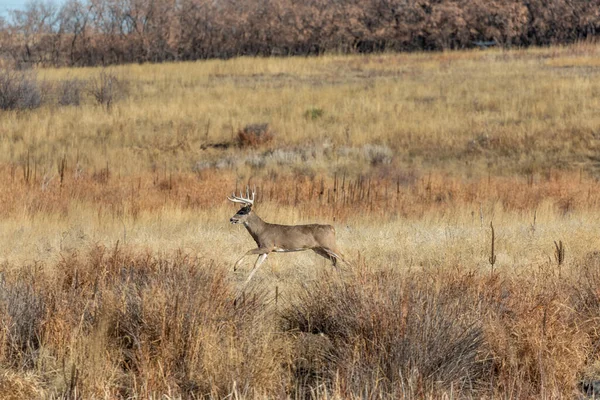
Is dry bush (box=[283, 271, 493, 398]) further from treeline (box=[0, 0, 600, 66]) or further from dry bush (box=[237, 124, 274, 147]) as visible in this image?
treeline (box=[0, 0, 600, 66])

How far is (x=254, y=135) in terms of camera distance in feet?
80.9

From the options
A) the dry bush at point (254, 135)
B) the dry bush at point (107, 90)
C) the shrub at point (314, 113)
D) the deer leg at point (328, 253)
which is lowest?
the dry bush at point (254, 135)

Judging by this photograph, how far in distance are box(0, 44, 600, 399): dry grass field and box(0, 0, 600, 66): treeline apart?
47.9 ft

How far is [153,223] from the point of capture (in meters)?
13.1

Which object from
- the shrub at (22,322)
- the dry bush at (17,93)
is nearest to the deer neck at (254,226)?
the shrub at (22,322)

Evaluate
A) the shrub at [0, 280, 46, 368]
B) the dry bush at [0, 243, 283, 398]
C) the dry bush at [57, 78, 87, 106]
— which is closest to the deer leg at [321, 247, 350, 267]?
the dry bush at [0, 243, 283, 398]

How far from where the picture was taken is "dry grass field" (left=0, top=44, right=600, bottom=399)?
6.43 metres

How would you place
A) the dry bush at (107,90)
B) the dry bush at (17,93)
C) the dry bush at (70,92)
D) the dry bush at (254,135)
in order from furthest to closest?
the dry bush at (70,92) → the dry bush at (107,90) → the dry bush at (17,93) → the dry bush at (254,135)

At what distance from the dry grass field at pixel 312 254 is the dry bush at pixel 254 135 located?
2.5 inches

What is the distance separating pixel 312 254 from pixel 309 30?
3749 cm

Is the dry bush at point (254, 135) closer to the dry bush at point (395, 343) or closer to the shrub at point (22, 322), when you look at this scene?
the shrub at point (22, 322)

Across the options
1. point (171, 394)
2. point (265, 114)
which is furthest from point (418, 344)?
point (265, 114)

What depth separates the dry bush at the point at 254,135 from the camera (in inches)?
966

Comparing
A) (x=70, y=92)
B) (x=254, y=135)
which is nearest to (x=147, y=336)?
(x=254, y=135)
